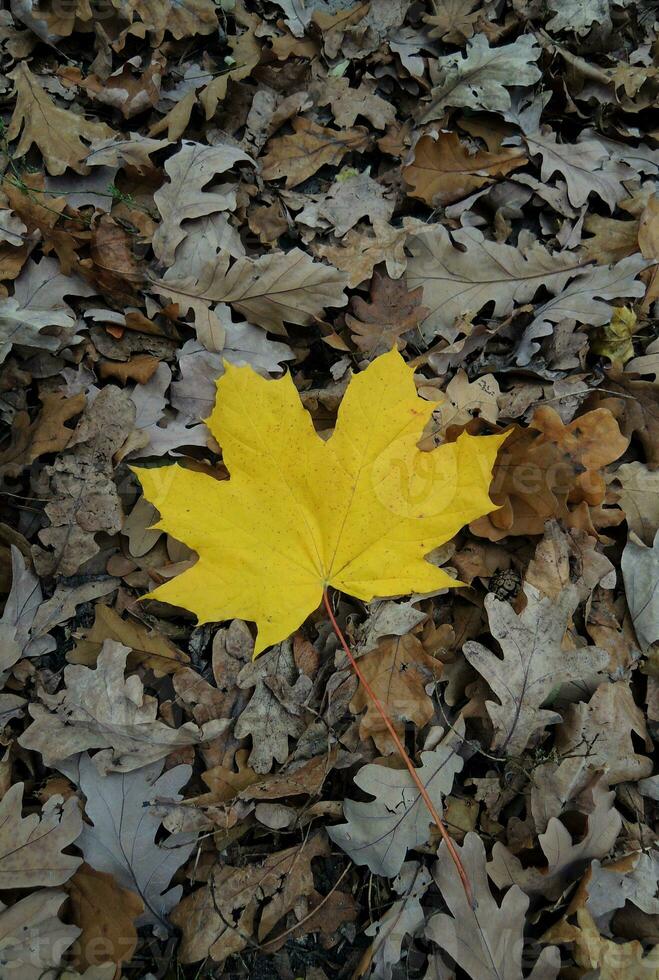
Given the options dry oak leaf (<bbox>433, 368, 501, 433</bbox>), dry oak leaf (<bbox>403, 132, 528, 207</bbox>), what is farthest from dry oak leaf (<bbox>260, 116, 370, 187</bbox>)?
dry oak leaf (<bbox>433, 368, 501, 433</bbox>)

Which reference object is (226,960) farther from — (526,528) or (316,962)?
(526,528)

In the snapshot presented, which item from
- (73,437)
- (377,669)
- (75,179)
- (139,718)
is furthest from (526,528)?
(75,179)

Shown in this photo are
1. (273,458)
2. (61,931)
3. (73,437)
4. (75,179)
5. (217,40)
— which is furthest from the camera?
(217,40)

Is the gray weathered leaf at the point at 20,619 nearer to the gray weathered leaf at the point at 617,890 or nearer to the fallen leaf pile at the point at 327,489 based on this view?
the fallen leaf pile at the point at 327,489

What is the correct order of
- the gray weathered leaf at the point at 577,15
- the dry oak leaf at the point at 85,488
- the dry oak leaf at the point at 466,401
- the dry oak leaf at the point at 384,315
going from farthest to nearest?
the gray weathered leaf at the point at 577,15, the dry oak leaf at the point at 384,315, the dry oak leaf at the point at 466,401, the dry oak leaf at the point at 85,488

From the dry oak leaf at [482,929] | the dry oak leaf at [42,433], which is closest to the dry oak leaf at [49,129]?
the dry oak leaf at [42,433]

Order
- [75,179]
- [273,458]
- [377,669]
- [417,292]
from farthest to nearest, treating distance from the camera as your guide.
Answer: [75,179]
[417,292]
[377,669]
[273,458]

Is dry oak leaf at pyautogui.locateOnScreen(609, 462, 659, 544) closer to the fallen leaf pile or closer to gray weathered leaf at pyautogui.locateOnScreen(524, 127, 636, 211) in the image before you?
the fallen leaf pile
